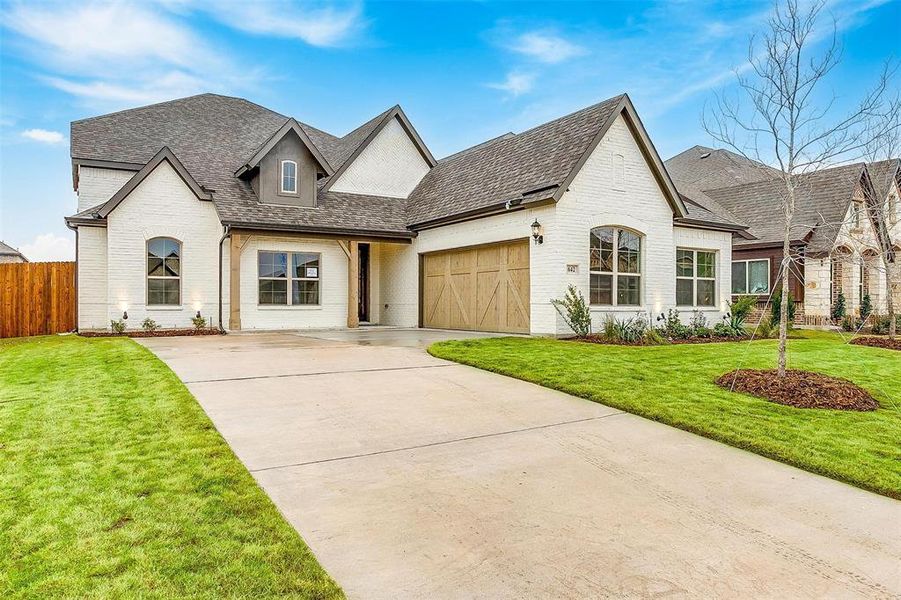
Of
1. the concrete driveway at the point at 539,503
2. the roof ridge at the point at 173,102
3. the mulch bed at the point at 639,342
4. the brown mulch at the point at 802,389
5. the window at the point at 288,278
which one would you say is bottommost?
the concrete driveway at the point at 539,503

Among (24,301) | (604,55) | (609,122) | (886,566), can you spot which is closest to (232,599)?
(886,566)

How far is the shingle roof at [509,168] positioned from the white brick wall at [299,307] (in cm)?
303

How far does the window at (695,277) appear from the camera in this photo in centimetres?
1645

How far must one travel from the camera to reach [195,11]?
15.7 meters

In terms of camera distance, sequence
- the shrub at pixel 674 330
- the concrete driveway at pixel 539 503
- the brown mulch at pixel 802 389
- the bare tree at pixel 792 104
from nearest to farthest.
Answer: the concrete driveway at pixel 539 503, the brown mulch at pixel 802 389, the bare tree at pixel 792 104, the shrub at pixel 674 330

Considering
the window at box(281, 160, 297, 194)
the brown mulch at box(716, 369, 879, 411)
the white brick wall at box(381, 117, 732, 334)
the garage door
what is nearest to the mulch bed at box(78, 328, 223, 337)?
the window at box(281, 160, 297, 194)

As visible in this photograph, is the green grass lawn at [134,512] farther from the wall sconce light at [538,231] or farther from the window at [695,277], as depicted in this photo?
the window at [695,277]

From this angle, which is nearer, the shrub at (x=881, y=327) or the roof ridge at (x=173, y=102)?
the shrub at (x=881, y=327)

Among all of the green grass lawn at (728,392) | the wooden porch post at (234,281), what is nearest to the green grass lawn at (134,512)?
the green grass lawn at (728,392)

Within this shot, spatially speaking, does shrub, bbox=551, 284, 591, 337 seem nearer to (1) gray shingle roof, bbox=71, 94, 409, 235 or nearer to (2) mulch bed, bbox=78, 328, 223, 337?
(1) gray shingle roof, bbox=71, 94, 409, 235

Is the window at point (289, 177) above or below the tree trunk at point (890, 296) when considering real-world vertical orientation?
A: above

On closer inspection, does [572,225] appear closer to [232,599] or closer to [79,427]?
[79,427]

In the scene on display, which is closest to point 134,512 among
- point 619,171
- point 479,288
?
point 479,288

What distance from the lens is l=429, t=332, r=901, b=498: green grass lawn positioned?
4.57m
